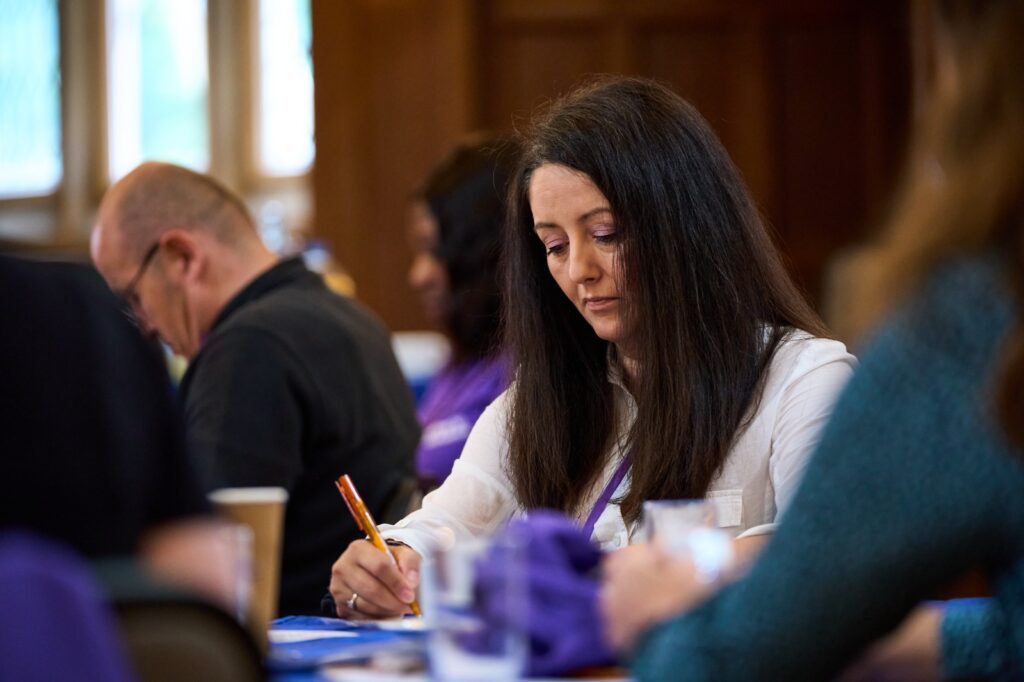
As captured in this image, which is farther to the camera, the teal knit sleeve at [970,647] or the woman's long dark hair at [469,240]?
the woman's long dark hair at [469,240]

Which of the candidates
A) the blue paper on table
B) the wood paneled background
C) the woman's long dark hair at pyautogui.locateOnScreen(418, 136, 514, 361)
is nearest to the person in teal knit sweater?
the blue paper on table

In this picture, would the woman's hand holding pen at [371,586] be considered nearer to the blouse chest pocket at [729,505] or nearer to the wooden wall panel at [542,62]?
the blouse chest pocket at [729,505]

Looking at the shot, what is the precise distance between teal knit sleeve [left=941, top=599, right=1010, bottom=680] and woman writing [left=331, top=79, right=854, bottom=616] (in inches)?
22.4

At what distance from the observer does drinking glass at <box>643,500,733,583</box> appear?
1199mm

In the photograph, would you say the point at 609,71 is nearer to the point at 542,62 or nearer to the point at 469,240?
the point at 542,62

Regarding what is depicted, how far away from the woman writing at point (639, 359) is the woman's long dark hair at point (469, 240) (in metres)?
1.37

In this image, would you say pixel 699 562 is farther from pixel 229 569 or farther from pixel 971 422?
pixel 229 569

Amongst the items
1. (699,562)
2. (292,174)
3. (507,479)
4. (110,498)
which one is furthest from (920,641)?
(292,174)

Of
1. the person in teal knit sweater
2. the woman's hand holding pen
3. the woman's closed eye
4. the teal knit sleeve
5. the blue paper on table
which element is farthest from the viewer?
the woman's closed eye

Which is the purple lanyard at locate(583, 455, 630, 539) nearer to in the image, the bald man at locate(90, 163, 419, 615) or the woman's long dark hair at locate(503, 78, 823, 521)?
the woman's long dark hair at locate(503, 78, 823, 521)

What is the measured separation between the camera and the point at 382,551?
191 cm

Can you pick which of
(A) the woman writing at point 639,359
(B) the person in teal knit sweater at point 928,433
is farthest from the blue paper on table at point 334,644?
(B) the person in teal knit sweater at point 928,433

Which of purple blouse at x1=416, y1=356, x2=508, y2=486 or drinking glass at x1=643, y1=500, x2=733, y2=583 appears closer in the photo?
drinking glass at x1=643, y1=500, x2=733, y2=583

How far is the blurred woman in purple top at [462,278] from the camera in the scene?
3.46 metres
